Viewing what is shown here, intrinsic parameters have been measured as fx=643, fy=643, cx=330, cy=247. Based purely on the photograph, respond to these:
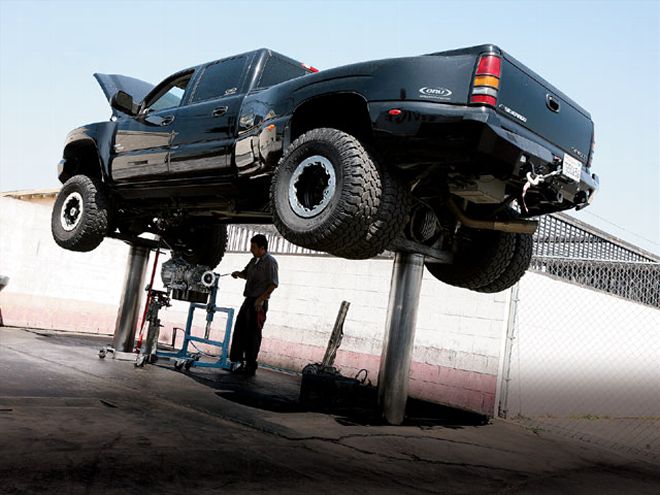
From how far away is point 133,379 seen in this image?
5516mm

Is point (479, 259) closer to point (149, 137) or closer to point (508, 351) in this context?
point (508, 351)

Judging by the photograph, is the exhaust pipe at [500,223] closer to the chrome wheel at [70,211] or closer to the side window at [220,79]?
the side window at [220,79]

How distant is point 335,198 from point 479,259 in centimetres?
184

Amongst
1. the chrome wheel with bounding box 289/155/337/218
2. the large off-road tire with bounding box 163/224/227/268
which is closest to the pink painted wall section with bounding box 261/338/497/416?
the large off-road tire with bounding box 163/224/227/268

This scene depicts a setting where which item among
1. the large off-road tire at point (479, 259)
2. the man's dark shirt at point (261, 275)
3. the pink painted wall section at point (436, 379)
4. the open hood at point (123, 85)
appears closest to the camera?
the large off-road tire at point (479, 259)

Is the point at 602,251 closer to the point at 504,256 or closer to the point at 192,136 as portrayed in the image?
the point at 504,256

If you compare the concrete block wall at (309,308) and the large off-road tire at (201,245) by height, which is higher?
the large off-road tire at (201,245)

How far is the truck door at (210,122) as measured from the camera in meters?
4.83

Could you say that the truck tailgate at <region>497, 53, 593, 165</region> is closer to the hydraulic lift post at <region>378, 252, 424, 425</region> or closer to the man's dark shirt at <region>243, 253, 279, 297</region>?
the hydraulic lift post at <region>378, 252, 424, 425</region>

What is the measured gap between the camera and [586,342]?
7711 mm

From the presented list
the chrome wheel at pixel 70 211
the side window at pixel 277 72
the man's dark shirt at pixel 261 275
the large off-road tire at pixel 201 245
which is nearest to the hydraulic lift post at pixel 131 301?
the large off-road tire at pixel 201 245

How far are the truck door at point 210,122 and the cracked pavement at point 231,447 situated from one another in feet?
5.84

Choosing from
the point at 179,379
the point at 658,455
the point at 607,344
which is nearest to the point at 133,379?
the point at 179,379

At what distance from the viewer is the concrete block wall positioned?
6.95 metres
